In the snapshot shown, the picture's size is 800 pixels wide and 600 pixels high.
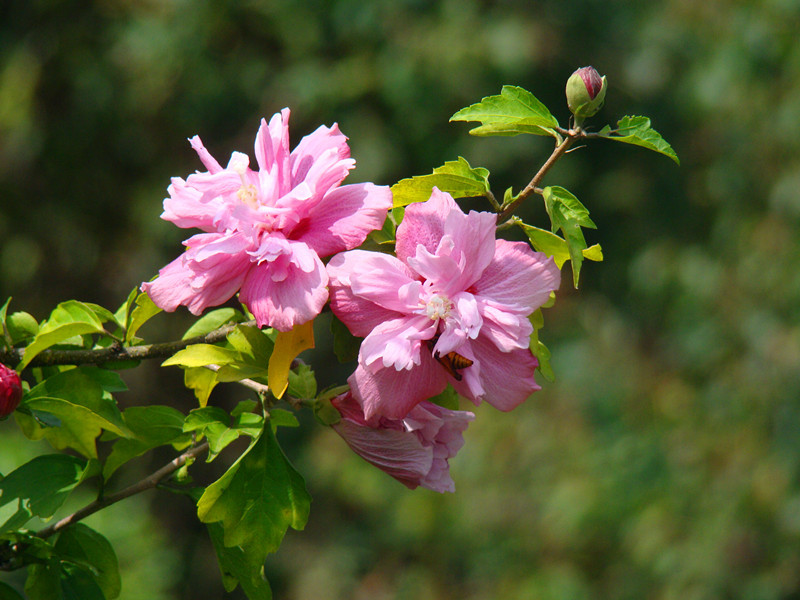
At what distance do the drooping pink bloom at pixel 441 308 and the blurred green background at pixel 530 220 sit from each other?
233cm

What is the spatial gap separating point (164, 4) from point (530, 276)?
2853 millimetres

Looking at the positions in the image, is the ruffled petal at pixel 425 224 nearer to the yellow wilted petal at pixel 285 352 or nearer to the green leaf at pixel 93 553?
the yellow wilted petal at pixel 285 352

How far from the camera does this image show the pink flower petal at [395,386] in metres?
0.49

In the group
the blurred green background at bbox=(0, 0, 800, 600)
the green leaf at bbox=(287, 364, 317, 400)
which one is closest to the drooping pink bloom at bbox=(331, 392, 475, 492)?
the green leaf at bbox=(287, 364, 317, 400)

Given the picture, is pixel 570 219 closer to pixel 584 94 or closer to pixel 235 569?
pixel 584 94

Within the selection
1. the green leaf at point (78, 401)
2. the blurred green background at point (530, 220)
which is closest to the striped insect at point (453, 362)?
the green leaf at point (78, 401)

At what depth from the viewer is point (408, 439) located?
0.54 m

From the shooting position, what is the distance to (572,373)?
3.05 meters

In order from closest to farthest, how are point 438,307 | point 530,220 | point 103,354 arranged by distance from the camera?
point 438,307 < point 103,354 < point 530,220

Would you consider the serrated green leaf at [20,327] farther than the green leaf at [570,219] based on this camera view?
Yes

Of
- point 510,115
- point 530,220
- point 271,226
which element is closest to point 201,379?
point 271,226

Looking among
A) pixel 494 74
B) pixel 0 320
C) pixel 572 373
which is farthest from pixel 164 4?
pixel 0 320

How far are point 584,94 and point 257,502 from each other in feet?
1.02

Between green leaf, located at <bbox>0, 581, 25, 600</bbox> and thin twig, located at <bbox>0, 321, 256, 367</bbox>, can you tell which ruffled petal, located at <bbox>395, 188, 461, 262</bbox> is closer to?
thin twig, located at <bbox>0, 321, 256, 367</bbox>
